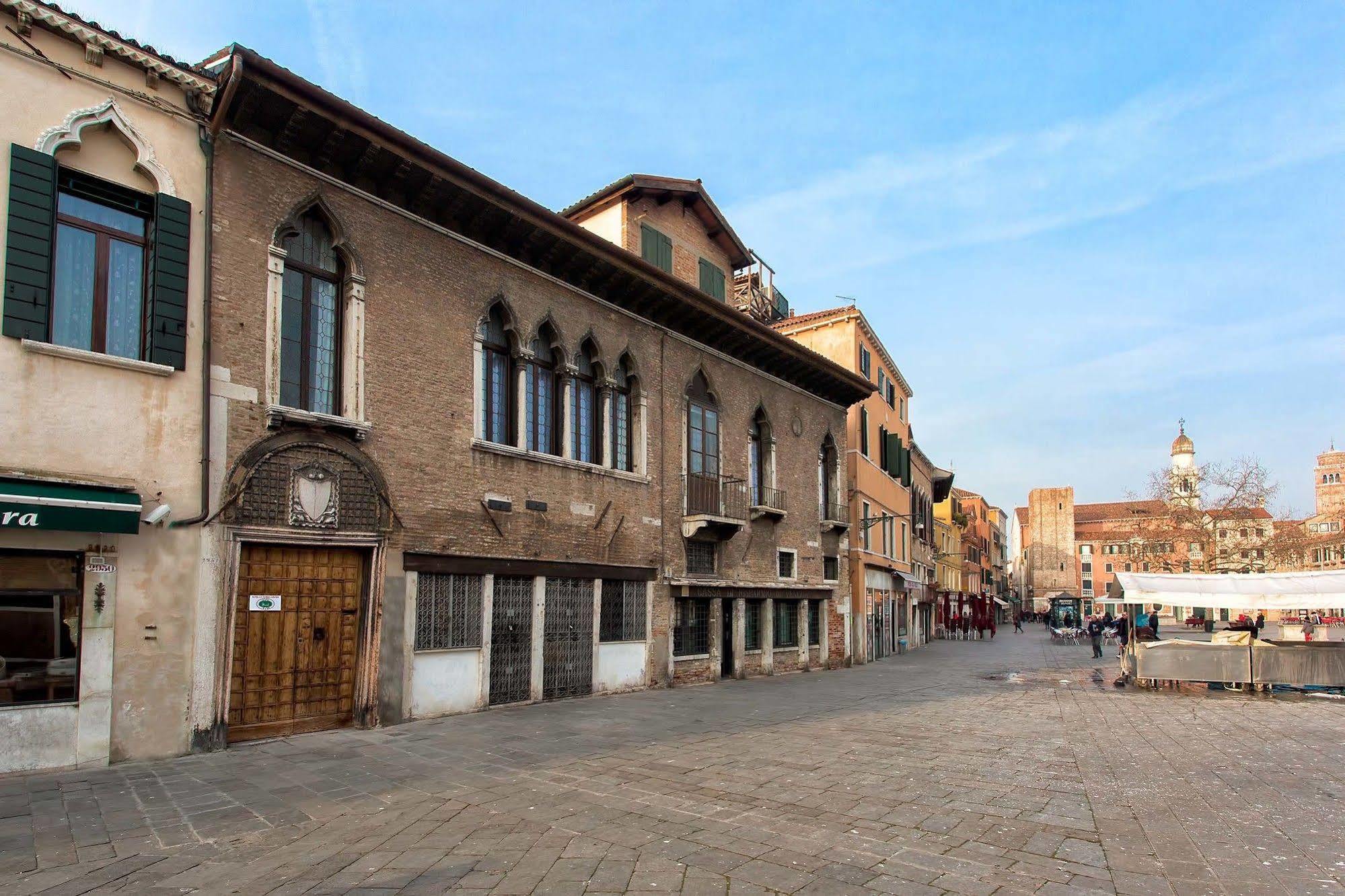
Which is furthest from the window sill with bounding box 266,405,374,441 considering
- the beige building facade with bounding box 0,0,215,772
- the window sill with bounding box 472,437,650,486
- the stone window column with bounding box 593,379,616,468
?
the stone window column with bounding box 593,379,616,468

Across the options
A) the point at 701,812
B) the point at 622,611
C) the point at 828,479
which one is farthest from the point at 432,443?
the point at 828,479

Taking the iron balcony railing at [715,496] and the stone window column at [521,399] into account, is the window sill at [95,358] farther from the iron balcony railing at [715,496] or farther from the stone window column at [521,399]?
the iron balcony railing at [715,496]

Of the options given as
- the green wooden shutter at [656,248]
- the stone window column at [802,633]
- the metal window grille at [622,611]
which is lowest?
the stone window column at [802,633]

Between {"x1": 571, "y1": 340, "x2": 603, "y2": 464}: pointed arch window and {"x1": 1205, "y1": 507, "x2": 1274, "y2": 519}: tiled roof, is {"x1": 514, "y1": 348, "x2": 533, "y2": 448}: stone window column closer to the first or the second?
{"x1": 571, "y1": 340, "x2": 603, "y2": 464}: pointed arch window

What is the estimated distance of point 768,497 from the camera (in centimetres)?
2158

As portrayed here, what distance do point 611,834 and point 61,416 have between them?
22.6 ft

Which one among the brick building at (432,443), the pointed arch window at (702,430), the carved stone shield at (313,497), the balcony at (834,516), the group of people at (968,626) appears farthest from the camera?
the group of people at (968,626)

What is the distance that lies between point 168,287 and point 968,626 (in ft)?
157

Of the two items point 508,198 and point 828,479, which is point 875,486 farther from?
point 508,198

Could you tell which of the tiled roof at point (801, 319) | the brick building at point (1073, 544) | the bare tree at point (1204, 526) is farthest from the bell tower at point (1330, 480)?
the tiled roof at point (801, 319)

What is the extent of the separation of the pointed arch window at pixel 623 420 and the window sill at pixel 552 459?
0.79 feet

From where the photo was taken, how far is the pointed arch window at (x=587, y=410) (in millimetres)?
15758

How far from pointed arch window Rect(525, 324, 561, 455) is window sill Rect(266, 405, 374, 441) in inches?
133

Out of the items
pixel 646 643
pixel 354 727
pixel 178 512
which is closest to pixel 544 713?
pixel 354 727
